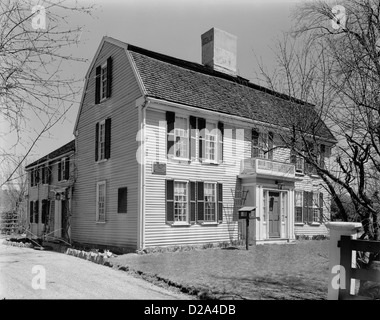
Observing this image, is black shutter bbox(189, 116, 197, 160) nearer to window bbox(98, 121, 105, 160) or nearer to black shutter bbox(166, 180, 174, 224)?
black shutter bbox(166, 180, 174, 224)

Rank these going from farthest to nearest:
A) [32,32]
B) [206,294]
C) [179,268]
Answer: [179,268] < [206,294] < [32,32]

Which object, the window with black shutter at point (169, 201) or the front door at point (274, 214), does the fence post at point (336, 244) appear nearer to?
the window with black shutter at point (169, 201)

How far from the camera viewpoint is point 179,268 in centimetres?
1058

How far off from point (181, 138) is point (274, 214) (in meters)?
6.69

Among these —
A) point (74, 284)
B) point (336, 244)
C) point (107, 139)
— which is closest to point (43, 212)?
point (107, 139)

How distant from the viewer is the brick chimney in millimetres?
19141

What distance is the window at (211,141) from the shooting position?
1689cm

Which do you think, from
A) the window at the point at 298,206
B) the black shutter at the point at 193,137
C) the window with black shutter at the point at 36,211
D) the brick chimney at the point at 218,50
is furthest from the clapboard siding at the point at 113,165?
the window at the point at 298,206

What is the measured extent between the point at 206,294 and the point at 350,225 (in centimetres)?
320

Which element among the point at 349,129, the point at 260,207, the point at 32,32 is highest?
the point at 32,32

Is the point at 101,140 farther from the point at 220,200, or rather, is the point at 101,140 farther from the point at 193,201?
the point at 220,200

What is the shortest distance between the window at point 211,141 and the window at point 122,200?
398 cm

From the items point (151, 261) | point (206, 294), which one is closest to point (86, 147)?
point (151, 261)

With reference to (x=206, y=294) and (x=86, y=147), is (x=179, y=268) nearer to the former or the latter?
(x=206, y=294)
